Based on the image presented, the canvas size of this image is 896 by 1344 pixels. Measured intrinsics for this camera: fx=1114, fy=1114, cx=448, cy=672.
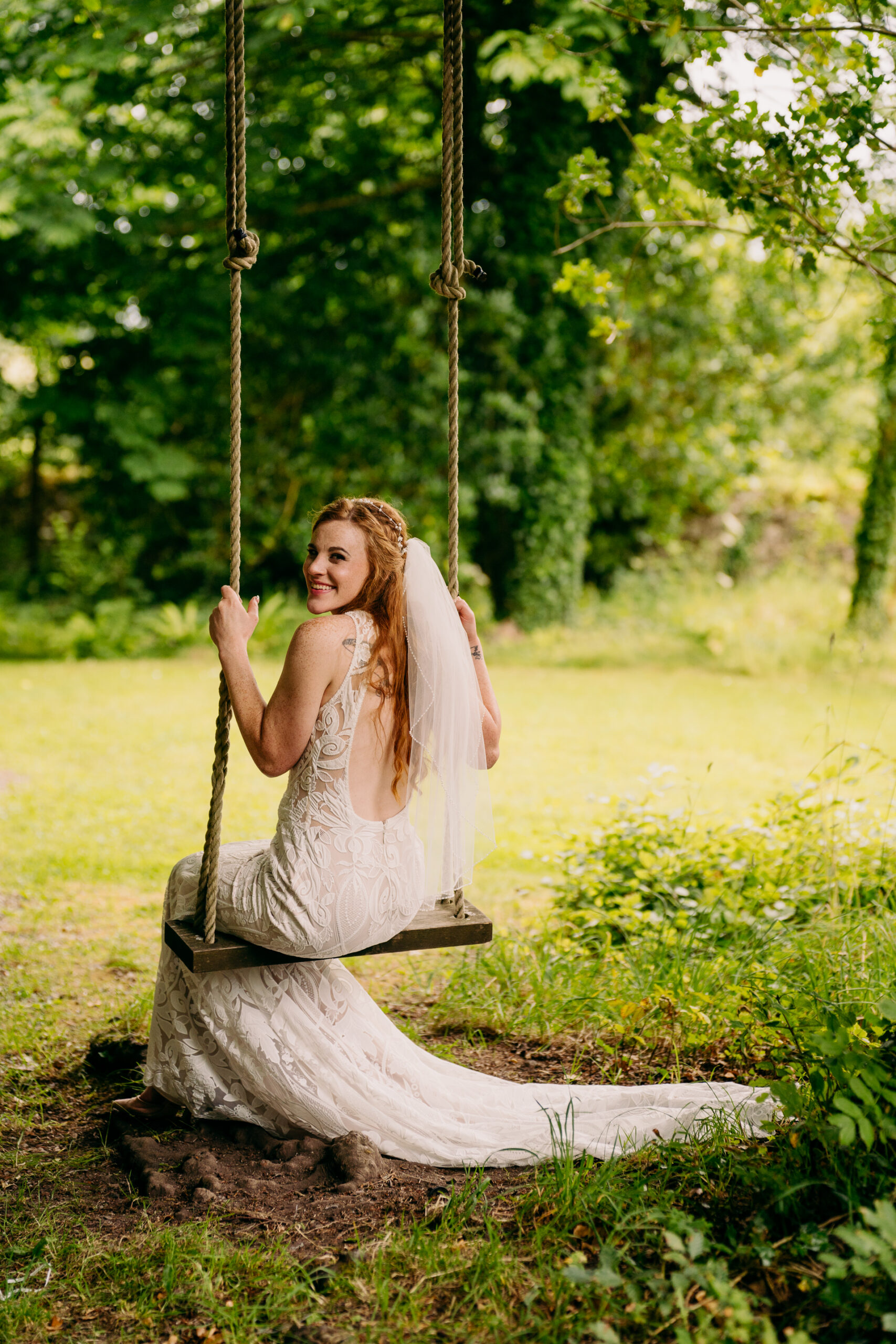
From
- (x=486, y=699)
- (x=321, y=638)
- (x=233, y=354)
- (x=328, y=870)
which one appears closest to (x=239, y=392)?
(x=233, y=354)

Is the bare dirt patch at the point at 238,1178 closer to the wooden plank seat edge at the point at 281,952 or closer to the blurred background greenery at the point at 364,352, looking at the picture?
the wooden plank seat edge at the point at 281,952

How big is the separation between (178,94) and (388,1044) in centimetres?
1088

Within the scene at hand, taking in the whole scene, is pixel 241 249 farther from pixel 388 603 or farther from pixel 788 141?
pixel 788 141

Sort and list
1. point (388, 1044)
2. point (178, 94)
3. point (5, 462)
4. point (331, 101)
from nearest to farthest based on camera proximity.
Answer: point (388, 1044) → point (178, 94) → point (331, 101) → point (5, 462)

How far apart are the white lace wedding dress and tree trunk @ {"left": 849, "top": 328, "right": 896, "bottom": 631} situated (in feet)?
36.0

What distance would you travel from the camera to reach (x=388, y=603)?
119 inches

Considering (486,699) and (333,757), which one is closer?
(333,757)

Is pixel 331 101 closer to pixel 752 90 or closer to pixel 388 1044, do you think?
pixel 752 90

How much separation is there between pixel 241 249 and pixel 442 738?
56.8 inches

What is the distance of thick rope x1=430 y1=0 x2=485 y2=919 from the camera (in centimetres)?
305

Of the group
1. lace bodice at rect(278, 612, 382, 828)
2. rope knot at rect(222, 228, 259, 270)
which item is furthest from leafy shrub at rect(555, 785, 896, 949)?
rope knot at rect(222, 228, 259, 270)

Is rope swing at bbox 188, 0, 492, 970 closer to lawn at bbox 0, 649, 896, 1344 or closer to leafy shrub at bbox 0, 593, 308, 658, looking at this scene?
lawn at bbox 0, 649, 896, 1344

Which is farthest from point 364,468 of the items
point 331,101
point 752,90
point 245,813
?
point 752,90

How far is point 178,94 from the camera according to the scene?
36.7 ft
